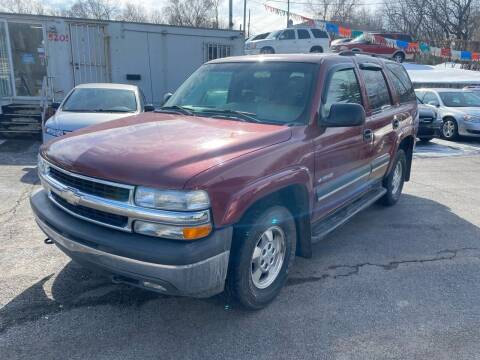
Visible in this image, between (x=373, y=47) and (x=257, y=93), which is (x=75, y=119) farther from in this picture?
(x=373, y=47)

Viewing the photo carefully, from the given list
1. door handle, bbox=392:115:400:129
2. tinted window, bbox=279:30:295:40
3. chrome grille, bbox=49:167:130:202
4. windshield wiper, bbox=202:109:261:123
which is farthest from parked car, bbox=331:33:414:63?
chrome grille, bbox=49:167:130:202

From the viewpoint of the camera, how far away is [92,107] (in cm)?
812

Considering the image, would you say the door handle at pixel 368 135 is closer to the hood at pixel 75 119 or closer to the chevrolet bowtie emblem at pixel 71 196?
the chevrolet bowtie emblem at pixel 71 196

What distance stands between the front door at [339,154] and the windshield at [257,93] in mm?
225

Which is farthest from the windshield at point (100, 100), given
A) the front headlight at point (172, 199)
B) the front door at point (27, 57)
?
the front headlight at point (172, 199)

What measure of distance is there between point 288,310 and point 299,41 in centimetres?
2151

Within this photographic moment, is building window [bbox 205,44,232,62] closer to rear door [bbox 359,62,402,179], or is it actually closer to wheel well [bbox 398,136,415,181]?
wheel well [bbox 398,136,415,181]

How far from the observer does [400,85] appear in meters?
5.74

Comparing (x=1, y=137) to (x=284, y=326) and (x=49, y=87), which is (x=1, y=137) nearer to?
(x=49, y=87)

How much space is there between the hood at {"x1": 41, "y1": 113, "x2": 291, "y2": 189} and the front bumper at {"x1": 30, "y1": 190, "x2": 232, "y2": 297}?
1.20 feet

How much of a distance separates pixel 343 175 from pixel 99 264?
2.47m

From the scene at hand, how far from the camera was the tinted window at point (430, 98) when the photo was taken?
1410cm

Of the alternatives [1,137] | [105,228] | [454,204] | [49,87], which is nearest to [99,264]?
[105,228]

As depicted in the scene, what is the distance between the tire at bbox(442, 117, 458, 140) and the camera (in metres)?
13.2
